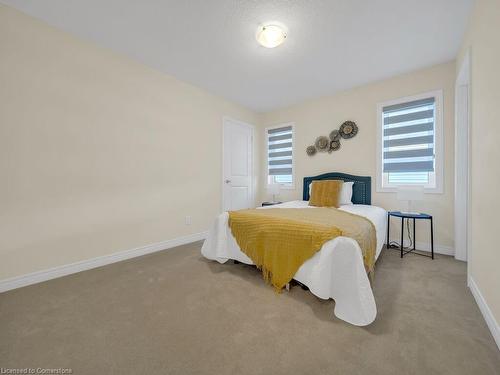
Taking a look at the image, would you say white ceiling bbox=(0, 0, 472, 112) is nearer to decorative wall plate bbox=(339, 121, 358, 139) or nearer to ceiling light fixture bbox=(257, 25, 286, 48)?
ceiling light fixture bbox=(257, 25, 286, 48)

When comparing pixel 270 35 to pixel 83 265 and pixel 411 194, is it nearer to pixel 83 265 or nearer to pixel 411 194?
pixel 411 194

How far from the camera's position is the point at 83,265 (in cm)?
231

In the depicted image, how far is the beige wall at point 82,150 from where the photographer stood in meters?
1.93

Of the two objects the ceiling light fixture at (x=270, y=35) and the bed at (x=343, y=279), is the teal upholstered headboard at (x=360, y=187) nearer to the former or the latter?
the bed at (x=343, y=279)

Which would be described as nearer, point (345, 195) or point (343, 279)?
point (343, 279)

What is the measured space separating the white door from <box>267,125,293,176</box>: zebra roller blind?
452mm

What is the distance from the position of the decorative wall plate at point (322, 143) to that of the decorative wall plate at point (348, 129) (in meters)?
0.28

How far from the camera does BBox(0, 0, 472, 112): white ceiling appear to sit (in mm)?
1911

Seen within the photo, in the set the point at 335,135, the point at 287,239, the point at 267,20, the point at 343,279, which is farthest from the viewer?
the point at 335,135

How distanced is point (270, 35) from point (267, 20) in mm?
130

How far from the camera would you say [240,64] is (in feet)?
9.34

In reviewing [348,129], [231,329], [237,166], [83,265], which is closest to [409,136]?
[348,129]

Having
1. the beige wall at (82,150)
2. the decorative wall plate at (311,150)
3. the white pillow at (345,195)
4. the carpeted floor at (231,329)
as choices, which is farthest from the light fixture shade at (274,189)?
the carpeted floor at (231,329)

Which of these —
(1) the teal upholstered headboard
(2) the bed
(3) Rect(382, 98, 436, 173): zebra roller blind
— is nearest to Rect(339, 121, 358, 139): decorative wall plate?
(3) Rect(382, 98, 436, 173): zebra roller blind
